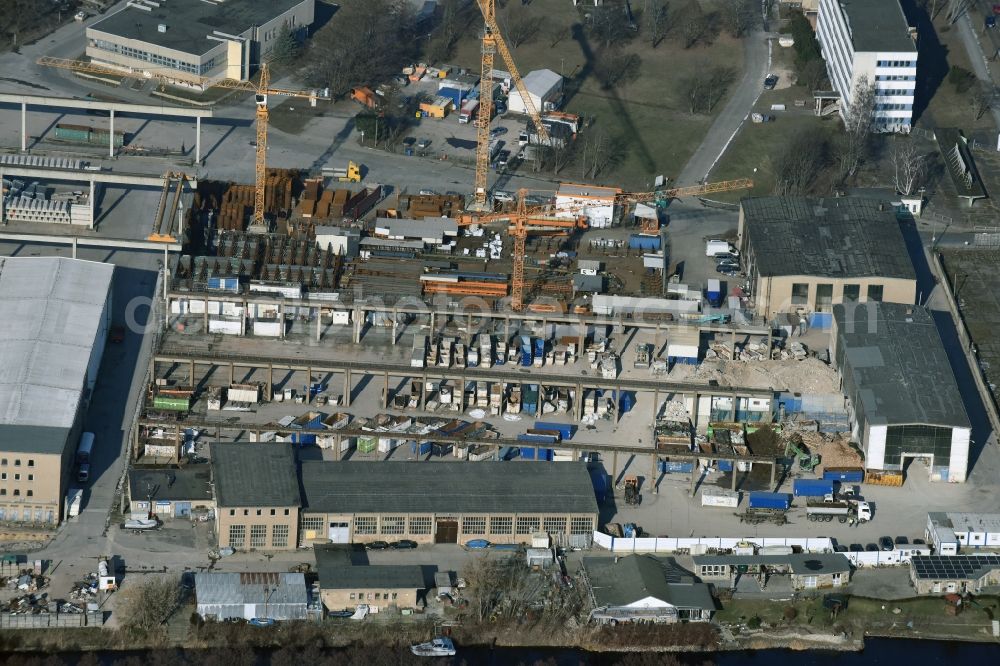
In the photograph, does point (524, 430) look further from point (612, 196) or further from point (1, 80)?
point (1, 80)

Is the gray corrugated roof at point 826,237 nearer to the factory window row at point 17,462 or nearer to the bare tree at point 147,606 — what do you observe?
the bare tree at point 147,606

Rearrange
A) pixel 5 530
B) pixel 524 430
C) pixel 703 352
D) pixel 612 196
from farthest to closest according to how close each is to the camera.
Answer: pixel 612 196
pixel 703 352
pixel 524 430
pixel 5 530

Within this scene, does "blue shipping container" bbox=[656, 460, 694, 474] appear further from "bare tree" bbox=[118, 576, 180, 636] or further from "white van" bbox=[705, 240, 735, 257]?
"bare tree" bbox=[118, 576, 180, 636]

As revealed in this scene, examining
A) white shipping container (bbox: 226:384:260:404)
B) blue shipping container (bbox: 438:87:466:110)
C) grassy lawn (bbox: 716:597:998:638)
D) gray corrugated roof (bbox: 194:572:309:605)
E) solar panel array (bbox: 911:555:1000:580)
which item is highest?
blue shipping container (bbox: 438:87:466:110)

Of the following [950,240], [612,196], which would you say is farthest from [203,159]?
[950,240]

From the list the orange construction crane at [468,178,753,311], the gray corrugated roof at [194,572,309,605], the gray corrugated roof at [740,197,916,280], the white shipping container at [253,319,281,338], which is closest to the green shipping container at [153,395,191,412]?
the white shipping container at [253,319,281,338]

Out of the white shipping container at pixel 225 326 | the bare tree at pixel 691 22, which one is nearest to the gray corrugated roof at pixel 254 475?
the white shipping container at pixel 225 326
